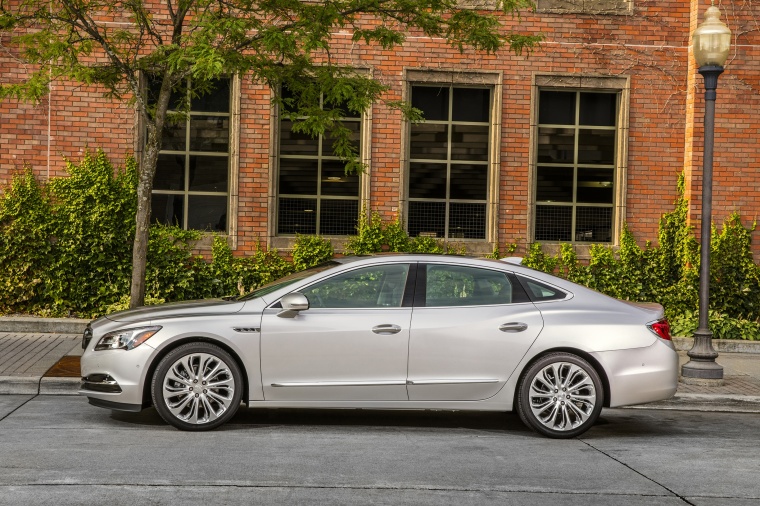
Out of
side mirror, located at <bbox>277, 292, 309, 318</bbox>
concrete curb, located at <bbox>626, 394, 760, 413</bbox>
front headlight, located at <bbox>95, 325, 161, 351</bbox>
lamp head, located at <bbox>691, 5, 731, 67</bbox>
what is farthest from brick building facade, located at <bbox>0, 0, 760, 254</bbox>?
side mirror, located at <bbox>277, 292, 309, 318</bbox>

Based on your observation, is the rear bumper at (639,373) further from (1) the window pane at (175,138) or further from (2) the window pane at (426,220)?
(1) the window pane at (175,138)

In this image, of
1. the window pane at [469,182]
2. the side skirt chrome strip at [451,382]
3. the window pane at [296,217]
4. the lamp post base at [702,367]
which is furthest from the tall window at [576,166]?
the side skirt chrome strip at [451,382]

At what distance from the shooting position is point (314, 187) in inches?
639

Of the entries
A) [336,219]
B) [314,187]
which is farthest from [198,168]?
[336,219]

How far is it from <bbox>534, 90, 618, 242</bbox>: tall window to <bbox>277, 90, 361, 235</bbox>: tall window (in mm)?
2842

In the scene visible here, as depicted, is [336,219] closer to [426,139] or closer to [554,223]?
[426,139]

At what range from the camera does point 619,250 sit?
Answer: 16406 mm

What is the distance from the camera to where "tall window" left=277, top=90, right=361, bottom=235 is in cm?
1614

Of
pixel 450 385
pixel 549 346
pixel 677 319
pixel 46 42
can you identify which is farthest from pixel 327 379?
pixel 677 319

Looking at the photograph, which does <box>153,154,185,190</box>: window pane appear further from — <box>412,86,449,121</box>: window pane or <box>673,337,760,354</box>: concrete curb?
<box>673,337,760,354</box>: concrete curb

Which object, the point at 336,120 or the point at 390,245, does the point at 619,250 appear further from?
the point at 336,120

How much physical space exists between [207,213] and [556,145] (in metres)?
5.34

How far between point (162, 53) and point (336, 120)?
7.68 feet

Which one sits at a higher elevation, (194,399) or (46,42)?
(46,42)
